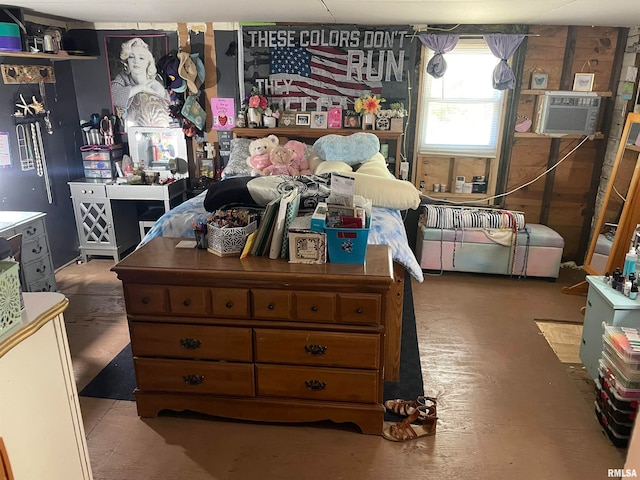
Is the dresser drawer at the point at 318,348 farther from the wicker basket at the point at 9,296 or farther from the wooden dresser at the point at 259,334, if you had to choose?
the wicker basket at the point at 9,296

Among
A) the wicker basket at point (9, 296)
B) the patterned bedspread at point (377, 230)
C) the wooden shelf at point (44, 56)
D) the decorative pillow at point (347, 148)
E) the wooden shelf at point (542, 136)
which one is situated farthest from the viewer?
the wooden shelf at point (542, 136)

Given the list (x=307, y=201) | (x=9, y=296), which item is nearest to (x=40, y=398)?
(x=9, y=296)

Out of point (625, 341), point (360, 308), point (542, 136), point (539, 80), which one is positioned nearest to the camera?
point (360, 308)

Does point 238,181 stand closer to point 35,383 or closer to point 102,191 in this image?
point 35,383

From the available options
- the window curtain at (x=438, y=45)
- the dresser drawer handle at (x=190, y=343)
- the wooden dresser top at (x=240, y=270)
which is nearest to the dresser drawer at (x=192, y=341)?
the dresser drawer handle at (x=190, y=343)

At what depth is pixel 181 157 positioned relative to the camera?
196 inches

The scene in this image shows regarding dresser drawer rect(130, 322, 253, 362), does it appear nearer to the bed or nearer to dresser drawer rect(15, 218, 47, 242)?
the bed

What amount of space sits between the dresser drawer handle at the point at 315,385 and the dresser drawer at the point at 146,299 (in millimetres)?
776

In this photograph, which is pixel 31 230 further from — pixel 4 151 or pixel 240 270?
pixel 240 270

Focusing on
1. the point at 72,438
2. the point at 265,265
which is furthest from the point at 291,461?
the point at 72,438

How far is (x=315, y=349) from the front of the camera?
2.30 metres

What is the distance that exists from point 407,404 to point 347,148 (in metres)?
2.24

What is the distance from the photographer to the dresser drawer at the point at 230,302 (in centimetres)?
227

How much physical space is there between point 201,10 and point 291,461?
321 cm
